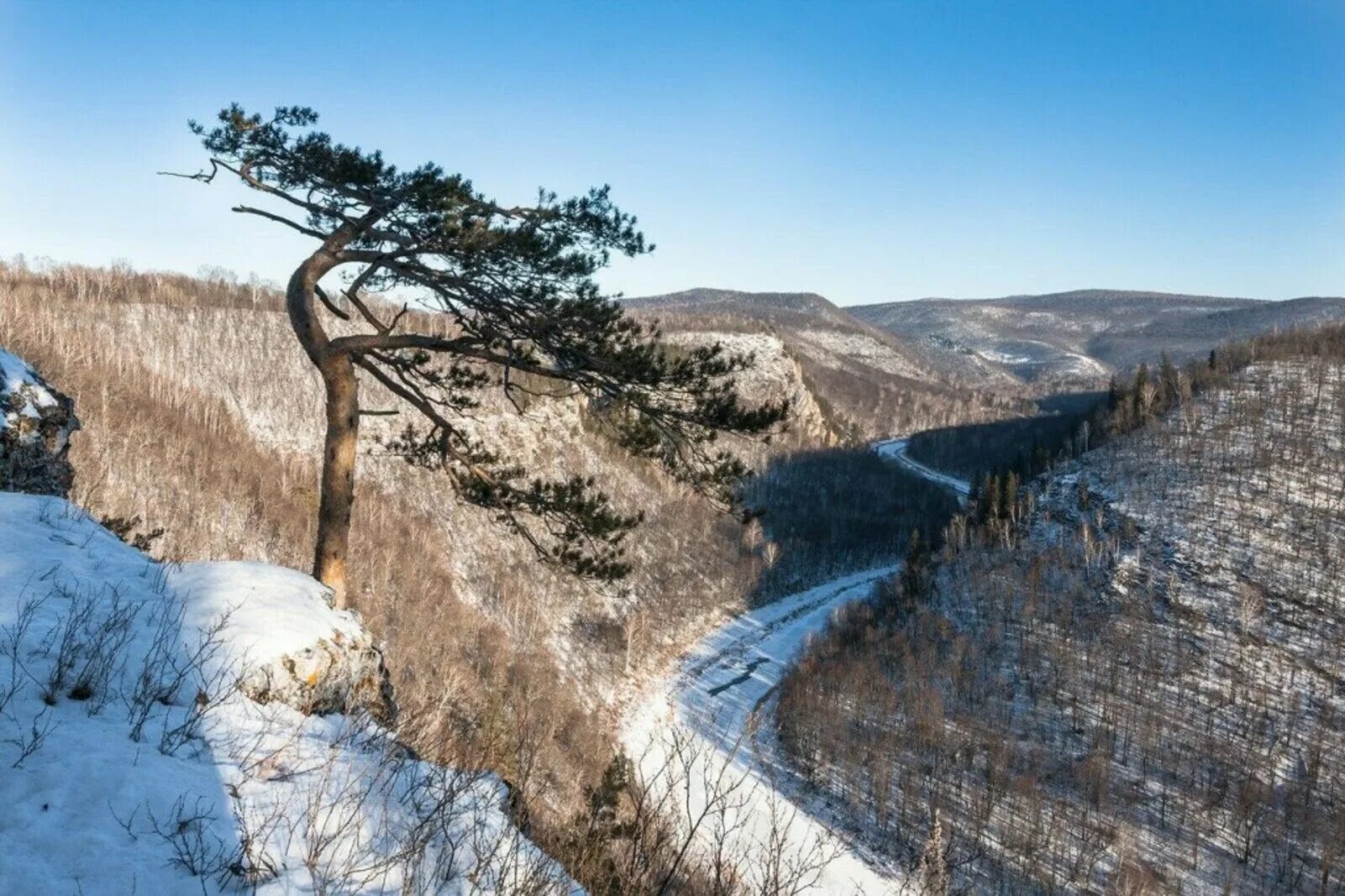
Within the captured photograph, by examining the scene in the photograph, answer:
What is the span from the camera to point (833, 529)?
88562 mm

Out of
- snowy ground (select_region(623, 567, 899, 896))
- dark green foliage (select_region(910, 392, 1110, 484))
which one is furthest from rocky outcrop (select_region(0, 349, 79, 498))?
dark green foliage (select_region(910, 392, 1110, 484))

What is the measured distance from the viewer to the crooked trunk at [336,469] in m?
9.84

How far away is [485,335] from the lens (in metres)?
10.2

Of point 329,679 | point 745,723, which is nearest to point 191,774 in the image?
point 329,679

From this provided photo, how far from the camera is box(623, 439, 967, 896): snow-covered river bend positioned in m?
27.9

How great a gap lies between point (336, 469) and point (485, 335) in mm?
2636

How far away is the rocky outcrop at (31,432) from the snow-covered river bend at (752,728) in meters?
14.6

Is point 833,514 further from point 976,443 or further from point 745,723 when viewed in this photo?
point 976,443

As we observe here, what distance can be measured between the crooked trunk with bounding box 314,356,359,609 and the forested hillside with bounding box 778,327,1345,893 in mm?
22224

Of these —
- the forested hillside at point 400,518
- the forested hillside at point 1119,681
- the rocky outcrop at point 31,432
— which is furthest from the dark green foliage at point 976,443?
the rocky outcrop at point 31,432

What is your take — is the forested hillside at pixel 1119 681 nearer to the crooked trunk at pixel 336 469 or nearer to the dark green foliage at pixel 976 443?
the crooked trunk at pixel 336 469

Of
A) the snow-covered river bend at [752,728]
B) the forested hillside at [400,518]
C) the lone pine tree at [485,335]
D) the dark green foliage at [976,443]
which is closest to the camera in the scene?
the lone pine tree at [485,335]

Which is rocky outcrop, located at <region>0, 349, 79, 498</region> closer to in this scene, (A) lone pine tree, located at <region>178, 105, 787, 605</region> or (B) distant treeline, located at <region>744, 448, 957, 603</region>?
(A) lone pine tree, located at <region>178, 105, 787, 605</region>

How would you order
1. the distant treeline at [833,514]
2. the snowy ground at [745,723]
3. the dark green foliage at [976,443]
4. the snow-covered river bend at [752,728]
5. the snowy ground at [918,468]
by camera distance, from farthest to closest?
the dark green foliage at [976,443] → the snowy ground at [918,468] → the distant treeline at [833,514] → the snowy ground at [745,723] → the snow-covered river bend at [752,728]
